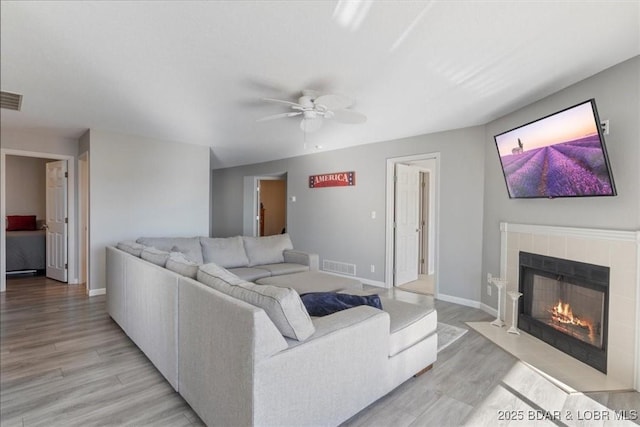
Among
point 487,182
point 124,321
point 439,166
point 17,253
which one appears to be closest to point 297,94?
point 439,166

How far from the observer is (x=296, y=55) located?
2.59 m

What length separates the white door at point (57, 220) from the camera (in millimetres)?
5023

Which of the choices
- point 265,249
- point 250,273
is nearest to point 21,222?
point 265,249

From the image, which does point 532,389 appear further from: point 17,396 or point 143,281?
point 17,396

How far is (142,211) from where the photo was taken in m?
4.67

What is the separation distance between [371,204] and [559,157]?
2.72m

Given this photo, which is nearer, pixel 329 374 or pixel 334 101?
pixel 329 374

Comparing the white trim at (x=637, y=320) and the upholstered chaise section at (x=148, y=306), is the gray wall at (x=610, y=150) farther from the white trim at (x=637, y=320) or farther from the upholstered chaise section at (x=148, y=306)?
the upholstered chaise section at (x=148, y=306)

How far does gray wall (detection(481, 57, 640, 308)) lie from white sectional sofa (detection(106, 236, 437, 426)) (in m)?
1.61

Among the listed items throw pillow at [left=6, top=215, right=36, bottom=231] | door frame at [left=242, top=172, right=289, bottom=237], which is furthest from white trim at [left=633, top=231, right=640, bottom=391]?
throw pillow at [left=6, top=215, right=36, bottom=231]

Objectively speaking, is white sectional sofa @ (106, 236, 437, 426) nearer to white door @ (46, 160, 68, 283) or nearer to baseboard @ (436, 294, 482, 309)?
baseboard @ (436, 294, 482, 309)

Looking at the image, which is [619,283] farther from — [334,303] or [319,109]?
[319,109]

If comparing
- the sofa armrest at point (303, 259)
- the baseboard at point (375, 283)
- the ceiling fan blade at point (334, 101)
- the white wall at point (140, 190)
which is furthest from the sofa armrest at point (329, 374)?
the white wall at point (140, 190)

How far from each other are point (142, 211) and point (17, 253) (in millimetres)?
2746
